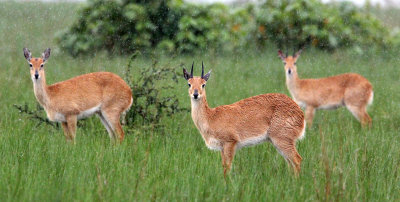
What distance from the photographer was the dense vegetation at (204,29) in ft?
55.7

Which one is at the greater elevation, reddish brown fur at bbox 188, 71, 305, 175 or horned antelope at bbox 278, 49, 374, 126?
horned antelope at bbox 278, 49, 374, 126

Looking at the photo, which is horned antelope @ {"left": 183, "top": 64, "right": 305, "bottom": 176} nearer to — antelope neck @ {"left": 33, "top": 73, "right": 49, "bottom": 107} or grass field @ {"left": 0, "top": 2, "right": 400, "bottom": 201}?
grass field @ {"left": 0, "top": 2, "right": 400, "bottom": 201}

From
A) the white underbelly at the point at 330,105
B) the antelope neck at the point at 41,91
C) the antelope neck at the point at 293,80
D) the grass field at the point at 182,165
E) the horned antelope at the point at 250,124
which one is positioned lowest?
the grass field at the point at 182,165

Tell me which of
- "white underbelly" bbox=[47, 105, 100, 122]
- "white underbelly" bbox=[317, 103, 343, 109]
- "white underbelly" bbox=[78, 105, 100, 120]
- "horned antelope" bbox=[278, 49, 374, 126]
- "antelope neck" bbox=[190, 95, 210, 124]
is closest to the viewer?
"antelope neck" bbox=[190, 95, 210, 124]

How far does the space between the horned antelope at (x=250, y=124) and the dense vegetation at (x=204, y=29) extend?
10.4 metres

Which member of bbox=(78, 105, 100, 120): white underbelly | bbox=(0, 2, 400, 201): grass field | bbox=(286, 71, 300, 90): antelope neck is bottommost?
bbox=(0, 2, 400, 201): grass field

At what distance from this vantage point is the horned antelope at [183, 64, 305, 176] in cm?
606

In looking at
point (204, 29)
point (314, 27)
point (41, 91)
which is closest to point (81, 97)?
point (41, 91)

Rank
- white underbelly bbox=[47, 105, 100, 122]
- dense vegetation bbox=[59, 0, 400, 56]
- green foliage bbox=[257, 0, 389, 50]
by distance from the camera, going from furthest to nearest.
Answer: green foliage bbox=[257, 0, 389, 50] < dense vegetation bbox=[59, 0, 400, 56] < white underbelly bbox=[47, 105, 100, 122]

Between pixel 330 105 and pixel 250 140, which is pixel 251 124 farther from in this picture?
pixel 330 105

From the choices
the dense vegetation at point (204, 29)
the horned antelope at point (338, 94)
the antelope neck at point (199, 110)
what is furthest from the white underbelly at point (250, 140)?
the dense vegetation at point (204, 29)

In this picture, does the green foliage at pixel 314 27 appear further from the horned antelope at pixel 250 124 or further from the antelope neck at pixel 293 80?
the horned antelope at pixel 250 124

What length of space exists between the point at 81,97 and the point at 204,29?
399 inches

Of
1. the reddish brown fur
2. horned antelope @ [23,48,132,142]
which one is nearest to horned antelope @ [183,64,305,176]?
the reddish brown fur
